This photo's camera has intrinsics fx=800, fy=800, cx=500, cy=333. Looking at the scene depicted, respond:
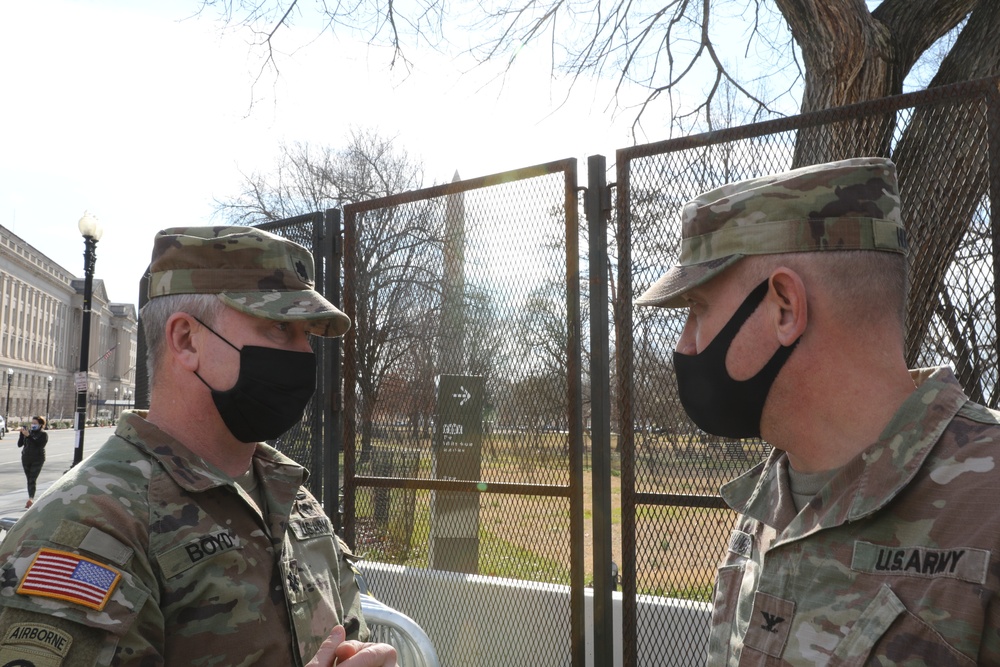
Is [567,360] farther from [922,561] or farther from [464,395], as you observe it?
[922,561]

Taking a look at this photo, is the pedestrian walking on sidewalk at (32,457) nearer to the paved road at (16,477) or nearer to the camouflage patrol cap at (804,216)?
the paved road at (16,477)

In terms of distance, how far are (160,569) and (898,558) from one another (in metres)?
1.56

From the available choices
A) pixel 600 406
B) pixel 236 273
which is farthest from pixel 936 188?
pixel 236 273

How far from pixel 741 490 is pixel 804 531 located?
0.40 meters

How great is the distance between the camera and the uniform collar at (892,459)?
1.51m

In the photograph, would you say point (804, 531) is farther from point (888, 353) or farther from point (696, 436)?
point (696, 436)

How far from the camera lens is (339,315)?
91.2 inches

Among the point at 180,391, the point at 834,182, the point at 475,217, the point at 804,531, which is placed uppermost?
the point at 475,217

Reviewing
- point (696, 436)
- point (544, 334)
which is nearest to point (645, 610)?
point (696, 436)

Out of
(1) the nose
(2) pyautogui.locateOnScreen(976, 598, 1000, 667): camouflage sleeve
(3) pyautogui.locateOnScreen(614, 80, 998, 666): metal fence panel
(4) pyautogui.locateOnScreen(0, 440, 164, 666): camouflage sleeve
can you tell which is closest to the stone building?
(3) pyautogui.locateOnScreen(614, 80, 998, 666): metal fence panel

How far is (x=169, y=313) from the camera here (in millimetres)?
2254

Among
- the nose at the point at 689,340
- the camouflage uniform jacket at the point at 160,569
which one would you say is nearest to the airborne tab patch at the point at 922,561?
the nose at the point at 689,340

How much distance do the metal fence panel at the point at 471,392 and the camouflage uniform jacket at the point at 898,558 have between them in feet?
5.39

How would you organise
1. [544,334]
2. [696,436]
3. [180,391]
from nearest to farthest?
[180,391] → [696,436] → [544,334]
